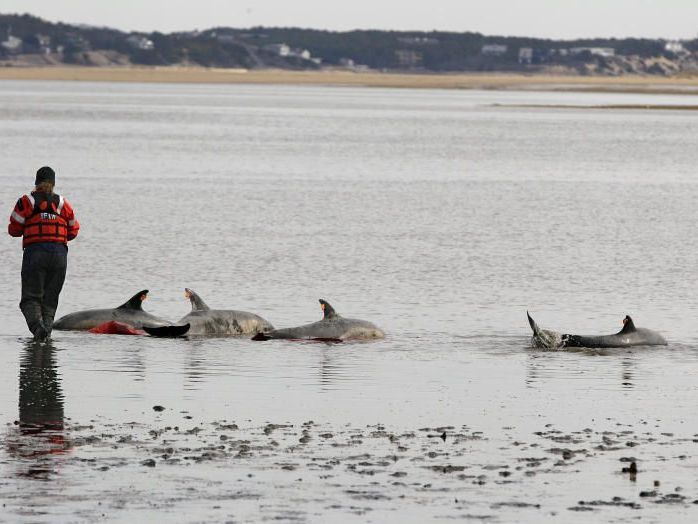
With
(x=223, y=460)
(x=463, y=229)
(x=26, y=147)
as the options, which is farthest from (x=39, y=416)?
(x=26, y=147)

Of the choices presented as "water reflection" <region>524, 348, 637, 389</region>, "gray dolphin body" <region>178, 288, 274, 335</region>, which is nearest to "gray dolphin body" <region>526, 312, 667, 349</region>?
"water reflection" <region>524, 348, 637, 389</region>

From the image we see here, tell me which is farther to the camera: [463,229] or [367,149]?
[367,149]

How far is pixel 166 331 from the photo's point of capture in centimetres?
2067

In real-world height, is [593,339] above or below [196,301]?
below

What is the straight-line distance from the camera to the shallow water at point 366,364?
12.1 meters

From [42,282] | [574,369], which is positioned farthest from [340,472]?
[42,282]

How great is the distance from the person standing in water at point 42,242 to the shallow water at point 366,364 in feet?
1.86

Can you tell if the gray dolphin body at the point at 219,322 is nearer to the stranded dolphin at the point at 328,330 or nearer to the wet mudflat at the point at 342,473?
the stranded dolphin at the point at 328,330

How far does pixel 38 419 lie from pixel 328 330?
6785 mm

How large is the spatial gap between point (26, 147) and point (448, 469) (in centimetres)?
6677

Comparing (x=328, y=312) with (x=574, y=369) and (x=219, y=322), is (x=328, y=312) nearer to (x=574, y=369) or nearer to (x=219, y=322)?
(x=219, y=322)

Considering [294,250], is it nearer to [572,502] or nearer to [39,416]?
[39,416]

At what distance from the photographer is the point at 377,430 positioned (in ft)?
47.7

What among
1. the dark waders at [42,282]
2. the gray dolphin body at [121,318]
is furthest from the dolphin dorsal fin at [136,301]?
the dark waders at [42,282]
